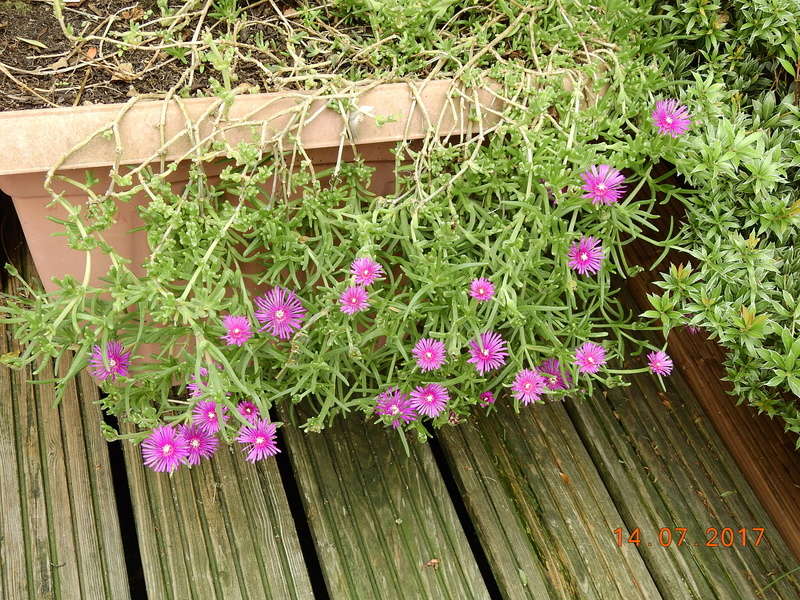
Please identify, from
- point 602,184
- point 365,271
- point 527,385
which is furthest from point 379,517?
point 602,184

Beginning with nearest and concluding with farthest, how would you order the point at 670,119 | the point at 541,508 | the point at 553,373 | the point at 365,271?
the point at 365,271, the point at 670,119, the point at 553,373, the point at 541,508

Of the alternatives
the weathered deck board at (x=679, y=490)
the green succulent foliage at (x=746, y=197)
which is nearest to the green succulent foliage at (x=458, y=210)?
the green succulent foliage at (x=746, y=197)

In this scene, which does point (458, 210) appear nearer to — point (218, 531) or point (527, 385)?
point (527, 385)

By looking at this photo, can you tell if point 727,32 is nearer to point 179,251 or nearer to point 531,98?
point 531,98

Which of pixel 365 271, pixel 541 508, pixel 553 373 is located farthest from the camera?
pixel 541 508

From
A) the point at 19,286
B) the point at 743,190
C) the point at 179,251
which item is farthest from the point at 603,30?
the point at 19,286

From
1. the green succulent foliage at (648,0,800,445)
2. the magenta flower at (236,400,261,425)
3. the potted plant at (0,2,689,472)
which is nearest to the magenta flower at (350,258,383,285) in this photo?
the potted plant at (0,2,689,472)

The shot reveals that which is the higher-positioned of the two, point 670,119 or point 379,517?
point 670,119
